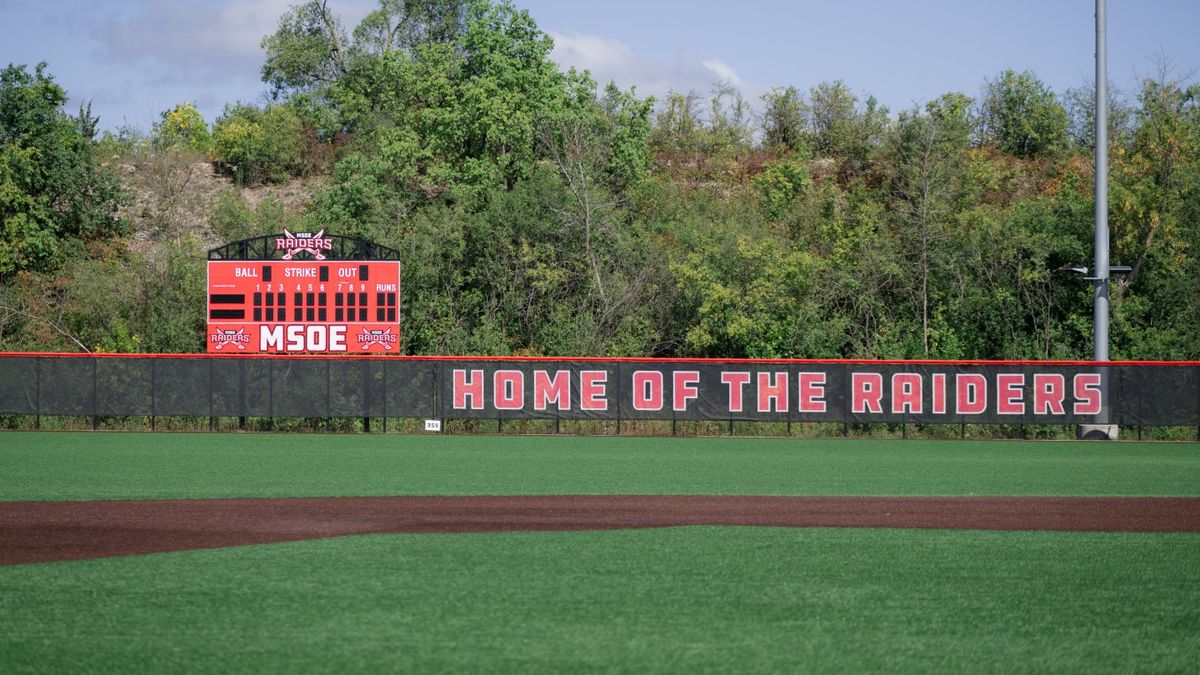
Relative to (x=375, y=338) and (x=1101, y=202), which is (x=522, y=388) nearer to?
(x=375, y=338)

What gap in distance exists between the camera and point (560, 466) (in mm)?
20234

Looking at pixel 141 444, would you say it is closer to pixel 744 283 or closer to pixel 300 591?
pixel 300 591

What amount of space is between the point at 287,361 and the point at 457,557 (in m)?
21.1

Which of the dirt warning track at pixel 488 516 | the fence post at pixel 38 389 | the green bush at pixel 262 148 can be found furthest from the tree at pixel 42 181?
the dirt warning track at pixel 488 516

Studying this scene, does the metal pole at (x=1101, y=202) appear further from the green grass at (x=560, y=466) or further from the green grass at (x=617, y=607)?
the green grass at (x=617, y=607)

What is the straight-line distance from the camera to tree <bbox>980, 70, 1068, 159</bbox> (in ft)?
198

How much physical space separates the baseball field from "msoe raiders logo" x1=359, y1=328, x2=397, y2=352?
1071 centimetres

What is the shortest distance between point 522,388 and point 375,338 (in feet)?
12.4

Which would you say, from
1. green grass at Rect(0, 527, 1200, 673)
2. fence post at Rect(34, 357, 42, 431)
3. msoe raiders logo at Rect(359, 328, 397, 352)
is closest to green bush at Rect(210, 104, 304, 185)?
fence post at Rect(34, 357, 42, 431)

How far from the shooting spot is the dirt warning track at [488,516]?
36.6 ft

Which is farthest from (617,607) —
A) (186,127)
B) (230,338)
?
(186,127)

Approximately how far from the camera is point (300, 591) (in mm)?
8273

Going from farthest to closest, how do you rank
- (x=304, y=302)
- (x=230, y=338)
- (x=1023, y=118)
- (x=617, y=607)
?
(x=1023, y=118)
(x=230, y=338)
(x=304, y=302)
(x=617, y=607)

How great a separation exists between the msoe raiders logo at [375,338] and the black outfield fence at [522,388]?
58 cm
